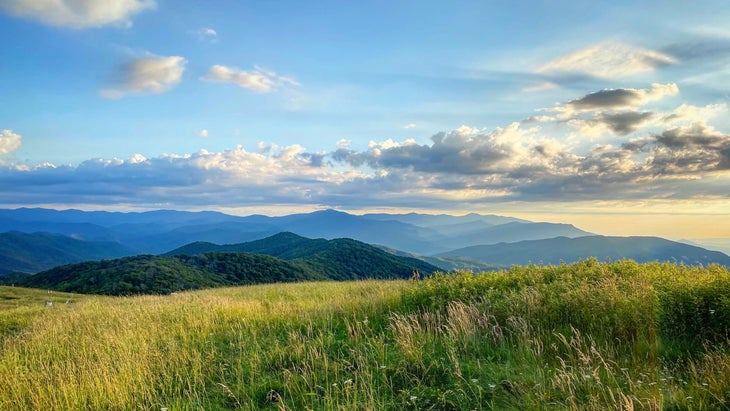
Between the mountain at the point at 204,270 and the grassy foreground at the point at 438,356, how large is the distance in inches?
1400

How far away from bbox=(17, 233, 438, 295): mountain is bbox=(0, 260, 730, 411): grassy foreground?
1400 inches

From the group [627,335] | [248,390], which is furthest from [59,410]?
[627,335]

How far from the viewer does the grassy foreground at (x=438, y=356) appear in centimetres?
606

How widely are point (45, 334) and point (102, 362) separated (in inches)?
228

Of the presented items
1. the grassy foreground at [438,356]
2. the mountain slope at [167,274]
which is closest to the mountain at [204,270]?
the mountain slope at [167,274]

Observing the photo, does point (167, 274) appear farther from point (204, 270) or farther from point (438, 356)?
point (438, 356)

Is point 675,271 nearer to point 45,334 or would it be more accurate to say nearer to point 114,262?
point 45,334

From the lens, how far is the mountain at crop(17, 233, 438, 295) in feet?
281

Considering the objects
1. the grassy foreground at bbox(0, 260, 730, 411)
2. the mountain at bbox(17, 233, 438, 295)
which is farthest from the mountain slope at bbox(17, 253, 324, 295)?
the grassy foreground at bbox(0, 260, 730, 411)

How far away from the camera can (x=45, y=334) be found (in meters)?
12.3

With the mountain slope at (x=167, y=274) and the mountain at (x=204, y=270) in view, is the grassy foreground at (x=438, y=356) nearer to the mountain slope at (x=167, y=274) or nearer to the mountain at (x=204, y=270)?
the mountain at (x=204, y=270)

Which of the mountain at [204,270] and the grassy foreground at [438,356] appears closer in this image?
the grassy foreground at [438,356]

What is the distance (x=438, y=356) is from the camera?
25.5ft

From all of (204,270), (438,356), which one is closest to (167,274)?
(204,270)
